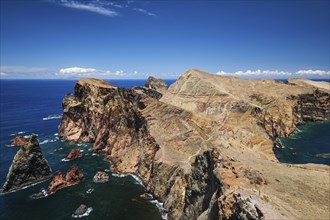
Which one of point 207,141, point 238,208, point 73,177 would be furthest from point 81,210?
point 238,208

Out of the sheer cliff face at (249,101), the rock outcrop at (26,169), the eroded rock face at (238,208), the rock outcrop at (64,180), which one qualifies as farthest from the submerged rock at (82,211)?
the sheer cliff face at (249,101)

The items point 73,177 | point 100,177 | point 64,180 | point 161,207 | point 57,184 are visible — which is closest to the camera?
point 161,207

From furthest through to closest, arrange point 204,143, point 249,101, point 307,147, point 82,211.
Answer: point 249,101
point 307,147
point 204,143
point 82,211

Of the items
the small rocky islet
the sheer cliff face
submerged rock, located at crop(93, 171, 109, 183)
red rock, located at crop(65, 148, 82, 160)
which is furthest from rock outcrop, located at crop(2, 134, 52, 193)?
the sheer cliff face

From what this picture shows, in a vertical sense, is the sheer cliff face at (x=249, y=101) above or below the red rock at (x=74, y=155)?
above

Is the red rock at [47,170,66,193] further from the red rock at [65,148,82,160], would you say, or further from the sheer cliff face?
the sheer cliff face

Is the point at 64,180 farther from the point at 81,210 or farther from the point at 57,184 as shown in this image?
the point at 81,210

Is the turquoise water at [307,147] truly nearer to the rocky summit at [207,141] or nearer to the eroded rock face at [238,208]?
the rocky summit at [207,141]
